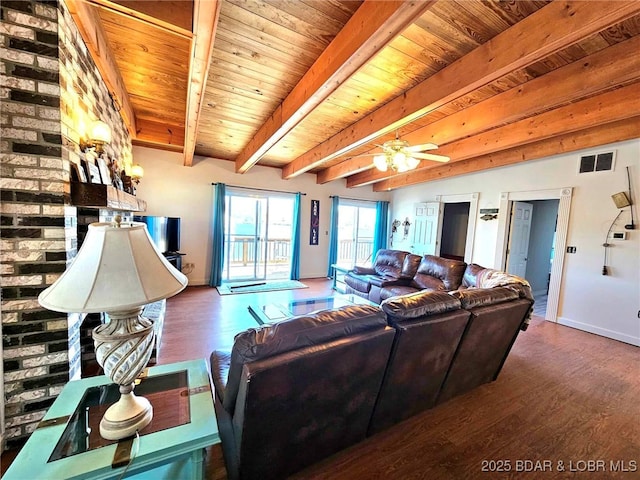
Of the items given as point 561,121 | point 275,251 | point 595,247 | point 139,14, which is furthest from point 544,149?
point 275,251

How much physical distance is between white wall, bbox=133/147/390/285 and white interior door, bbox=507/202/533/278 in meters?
4.17

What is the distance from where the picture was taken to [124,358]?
993 millimetres

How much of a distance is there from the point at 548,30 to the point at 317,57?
1.52 meters

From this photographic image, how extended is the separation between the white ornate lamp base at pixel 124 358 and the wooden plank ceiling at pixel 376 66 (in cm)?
154

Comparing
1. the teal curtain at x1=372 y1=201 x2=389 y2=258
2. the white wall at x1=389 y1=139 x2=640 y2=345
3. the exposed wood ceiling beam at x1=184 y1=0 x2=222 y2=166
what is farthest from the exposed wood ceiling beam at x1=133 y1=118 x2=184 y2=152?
the white wall at x1=389 y1=139 x2=640 y2=345

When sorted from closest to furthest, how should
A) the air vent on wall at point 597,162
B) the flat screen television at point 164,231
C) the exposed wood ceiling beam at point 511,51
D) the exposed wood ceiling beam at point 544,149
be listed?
the exposed wood ceiling beam at point 511,51, the exposed wood ceiling beam at point 544,149, the air vent on wall at point 597,162, the flat screen television at point 164,231

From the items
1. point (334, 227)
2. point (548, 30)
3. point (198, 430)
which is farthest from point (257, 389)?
point (334, 227)

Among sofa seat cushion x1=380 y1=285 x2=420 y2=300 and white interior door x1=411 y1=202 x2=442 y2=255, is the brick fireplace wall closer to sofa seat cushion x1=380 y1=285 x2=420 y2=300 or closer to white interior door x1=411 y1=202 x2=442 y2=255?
sofa seat cushion x1=380 y1=285 x2=420 y2=300

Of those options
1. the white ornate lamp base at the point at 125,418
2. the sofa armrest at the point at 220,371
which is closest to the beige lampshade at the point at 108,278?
the white ornate lamp base at the point at 125,418

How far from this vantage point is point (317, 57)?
2.10 meters

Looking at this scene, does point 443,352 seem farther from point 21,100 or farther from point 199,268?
point 199,268

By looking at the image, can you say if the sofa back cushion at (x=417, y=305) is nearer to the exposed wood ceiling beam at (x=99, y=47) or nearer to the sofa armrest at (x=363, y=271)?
the exposed wood ceiling beam at (x=99, y=47)

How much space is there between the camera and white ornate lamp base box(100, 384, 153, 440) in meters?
1.02

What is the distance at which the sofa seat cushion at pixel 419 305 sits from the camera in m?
1.58
